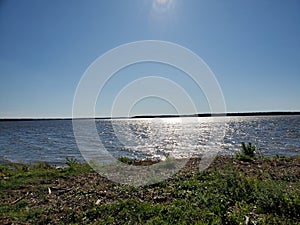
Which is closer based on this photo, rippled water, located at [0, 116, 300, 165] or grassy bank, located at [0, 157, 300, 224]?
grassy bank, located at [0, 157, 300, 224]

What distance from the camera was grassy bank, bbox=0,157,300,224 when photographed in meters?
5.59

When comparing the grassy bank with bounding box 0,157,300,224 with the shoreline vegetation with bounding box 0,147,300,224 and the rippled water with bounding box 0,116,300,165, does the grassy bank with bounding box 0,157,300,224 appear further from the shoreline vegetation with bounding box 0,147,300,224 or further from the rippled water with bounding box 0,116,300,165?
the rippled water with bounding box 0,116,300,165

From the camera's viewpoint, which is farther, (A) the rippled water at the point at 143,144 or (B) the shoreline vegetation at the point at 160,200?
(A) the rippled water at the point at 143,144

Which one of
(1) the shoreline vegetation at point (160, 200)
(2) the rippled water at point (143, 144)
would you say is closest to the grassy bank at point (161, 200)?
(1) the shoreline vegetation at point (160, 200)

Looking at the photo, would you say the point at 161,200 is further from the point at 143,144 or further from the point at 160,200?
the point at 143,144

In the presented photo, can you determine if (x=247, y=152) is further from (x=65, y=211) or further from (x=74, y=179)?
(x=65, y=211)

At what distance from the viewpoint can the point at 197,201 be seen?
6477mm

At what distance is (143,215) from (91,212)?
1342 mm

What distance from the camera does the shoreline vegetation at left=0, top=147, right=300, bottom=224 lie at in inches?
220

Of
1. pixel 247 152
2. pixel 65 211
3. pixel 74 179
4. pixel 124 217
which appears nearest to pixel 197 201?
pixel 124 217

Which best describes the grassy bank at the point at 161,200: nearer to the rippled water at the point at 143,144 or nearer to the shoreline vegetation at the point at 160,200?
the shoreline vegetation at the point at 160,200

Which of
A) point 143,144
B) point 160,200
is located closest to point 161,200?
point 160,200

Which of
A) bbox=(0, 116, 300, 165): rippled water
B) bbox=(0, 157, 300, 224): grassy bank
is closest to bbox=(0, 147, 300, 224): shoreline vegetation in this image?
bbox=(0, 157, 300, 224): grassy bank

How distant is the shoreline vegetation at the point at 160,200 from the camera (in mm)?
5590
